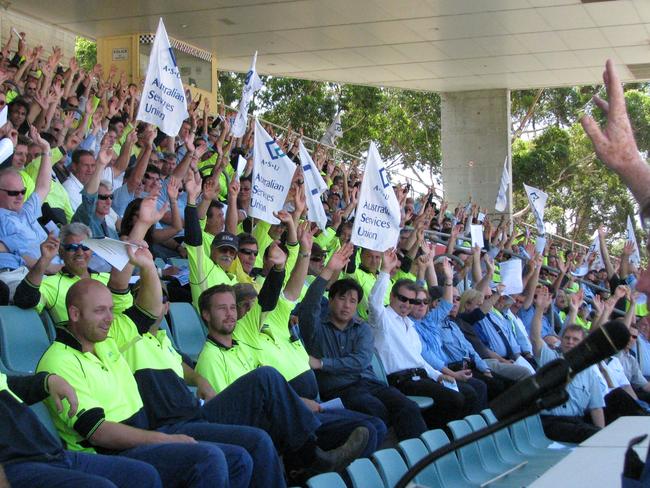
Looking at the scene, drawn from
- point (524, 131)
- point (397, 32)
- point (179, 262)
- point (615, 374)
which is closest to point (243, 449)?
point (179, 262)

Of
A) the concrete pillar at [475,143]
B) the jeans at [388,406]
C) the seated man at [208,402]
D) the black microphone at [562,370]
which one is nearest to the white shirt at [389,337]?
the jeans at [388,406]

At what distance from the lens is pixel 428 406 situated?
7594 mm

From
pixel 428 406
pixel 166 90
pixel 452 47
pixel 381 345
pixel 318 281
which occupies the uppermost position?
pixel 452 47

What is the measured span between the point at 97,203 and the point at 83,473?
4299 millimetres

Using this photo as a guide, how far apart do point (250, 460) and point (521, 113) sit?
32118 millimetres

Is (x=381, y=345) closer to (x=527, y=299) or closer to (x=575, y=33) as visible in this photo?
(x=527, y=299)

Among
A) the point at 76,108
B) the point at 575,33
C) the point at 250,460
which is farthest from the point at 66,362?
the point at 575,33

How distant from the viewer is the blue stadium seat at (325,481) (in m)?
4.15

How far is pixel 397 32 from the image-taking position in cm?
1702

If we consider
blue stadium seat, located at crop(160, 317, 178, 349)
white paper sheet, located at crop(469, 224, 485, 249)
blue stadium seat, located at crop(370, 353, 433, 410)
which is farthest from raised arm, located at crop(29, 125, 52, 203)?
white paper sheet, located at crop(469, 224, 485, 249)

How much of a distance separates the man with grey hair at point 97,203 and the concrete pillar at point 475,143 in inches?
609

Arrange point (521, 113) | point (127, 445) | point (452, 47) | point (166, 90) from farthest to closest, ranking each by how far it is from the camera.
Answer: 1. point (521, 113)
2. point (452, 47)
3. point (166, 90)
4. point (127, 445)

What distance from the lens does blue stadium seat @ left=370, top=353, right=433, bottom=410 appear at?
7.52 metres

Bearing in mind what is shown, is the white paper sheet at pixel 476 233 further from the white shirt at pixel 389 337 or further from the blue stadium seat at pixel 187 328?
the blue stadium seat at pixel 187 328
